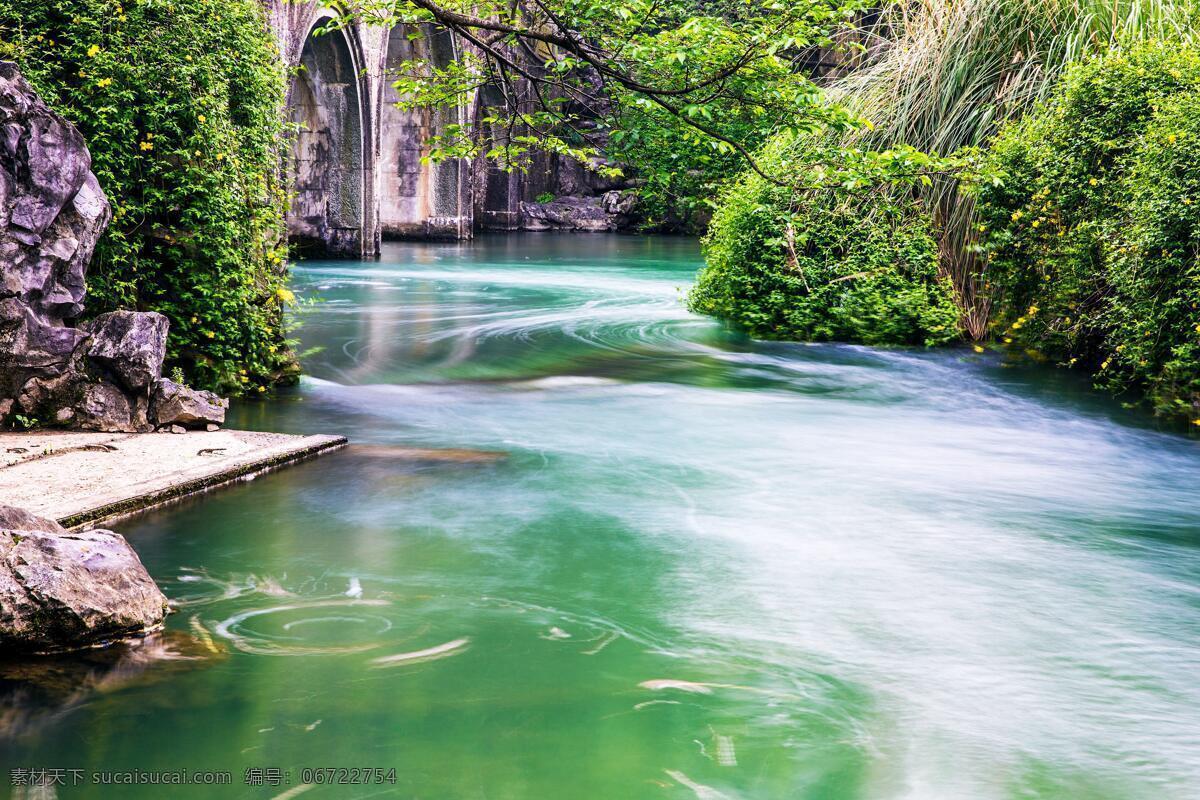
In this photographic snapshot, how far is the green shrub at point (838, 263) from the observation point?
1115 cm

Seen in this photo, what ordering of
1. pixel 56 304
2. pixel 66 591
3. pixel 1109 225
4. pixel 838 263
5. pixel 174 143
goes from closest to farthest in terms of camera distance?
pixel 66 591
pixel 56 304
pixel 174 143
pixel 1109 225
pixel 838 263

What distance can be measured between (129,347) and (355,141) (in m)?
16.0

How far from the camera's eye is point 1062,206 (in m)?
9.52

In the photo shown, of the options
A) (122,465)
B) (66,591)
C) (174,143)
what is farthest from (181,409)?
(66,591)

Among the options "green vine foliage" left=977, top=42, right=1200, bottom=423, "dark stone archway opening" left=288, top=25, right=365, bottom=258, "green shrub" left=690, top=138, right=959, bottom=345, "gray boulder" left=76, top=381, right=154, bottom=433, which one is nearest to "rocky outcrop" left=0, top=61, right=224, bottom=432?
"gray boulder" left=76, top=381, right=154, bottom=433

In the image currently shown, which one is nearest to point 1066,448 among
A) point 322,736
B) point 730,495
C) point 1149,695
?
point 730,495

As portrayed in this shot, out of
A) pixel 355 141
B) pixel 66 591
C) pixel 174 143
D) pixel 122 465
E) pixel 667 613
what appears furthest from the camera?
pixel 355 141

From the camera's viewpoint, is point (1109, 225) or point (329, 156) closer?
point (1109, 225)

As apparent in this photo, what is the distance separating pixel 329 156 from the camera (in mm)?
21766

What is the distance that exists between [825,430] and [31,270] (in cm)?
474

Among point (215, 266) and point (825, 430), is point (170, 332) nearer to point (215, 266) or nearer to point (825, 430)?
point (215, 266)

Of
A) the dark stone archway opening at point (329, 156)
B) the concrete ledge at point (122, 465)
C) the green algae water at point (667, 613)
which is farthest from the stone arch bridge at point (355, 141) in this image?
the green algae water at point (667, 613)

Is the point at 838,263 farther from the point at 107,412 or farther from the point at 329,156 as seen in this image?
the point at 329,156

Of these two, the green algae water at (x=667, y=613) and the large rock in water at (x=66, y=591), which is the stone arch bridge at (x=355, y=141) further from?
the large rock in water at (x=66, y=591)
